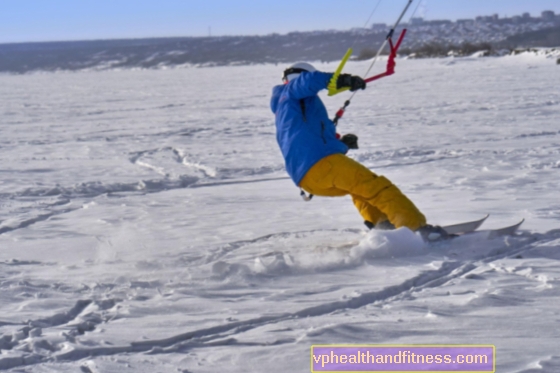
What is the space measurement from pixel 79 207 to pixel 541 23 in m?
104

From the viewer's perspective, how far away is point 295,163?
13.9 ft

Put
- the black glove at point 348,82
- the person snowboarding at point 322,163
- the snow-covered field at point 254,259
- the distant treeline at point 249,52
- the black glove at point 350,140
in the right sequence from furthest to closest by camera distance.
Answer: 1. the distant treeline at point 249,52
2. the black glove at point 350,140
3. the person snowboarding at point 322,163
4. the black glove at point 348,82
5. the snow-covered field at point 254,259

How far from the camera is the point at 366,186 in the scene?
13.6 feet

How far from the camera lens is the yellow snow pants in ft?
13.5

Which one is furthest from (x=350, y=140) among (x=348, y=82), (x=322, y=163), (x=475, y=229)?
(x=475, y=229)

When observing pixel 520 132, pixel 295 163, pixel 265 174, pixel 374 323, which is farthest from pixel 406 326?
pixel 520 132

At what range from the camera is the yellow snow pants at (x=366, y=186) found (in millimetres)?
4125

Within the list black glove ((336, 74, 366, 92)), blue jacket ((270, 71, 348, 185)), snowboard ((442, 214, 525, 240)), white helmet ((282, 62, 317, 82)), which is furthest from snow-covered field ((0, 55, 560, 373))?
white helmet ((282, 62, 317, 82))

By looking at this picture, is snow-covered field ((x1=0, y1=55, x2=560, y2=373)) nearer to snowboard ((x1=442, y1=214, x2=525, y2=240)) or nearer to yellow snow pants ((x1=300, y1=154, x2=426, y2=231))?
snowboard ((x1=442, y1=214, x2=525, y2=240))

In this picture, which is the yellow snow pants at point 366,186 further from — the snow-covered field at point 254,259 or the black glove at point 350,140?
the black glove at point 350,140

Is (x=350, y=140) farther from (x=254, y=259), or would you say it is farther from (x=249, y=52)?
(x=249, y=52)

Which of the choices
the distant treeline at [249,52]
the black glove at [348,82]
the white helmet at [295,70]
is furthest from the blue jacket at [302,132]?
the distant treeline at [249,52]

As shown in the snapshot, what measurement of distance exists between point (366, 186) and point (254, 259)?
0.73 meters

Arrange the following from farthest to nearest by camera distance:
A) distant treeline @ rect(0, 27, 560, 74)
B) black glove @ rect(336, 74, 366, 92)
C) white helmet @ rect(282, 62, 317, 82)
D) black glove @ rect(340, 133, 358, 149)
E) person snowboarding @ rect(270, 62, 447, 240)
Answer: distant treeline @ rect(0, 27, 560, 74), black glove @ rect(340, 133, 358, 149), white helmet @ rect(282, 62, 317, 82), person snowboarding @ rect(270, 62, 447, 240), black glove @ rect(336, 74, 366, 92)
